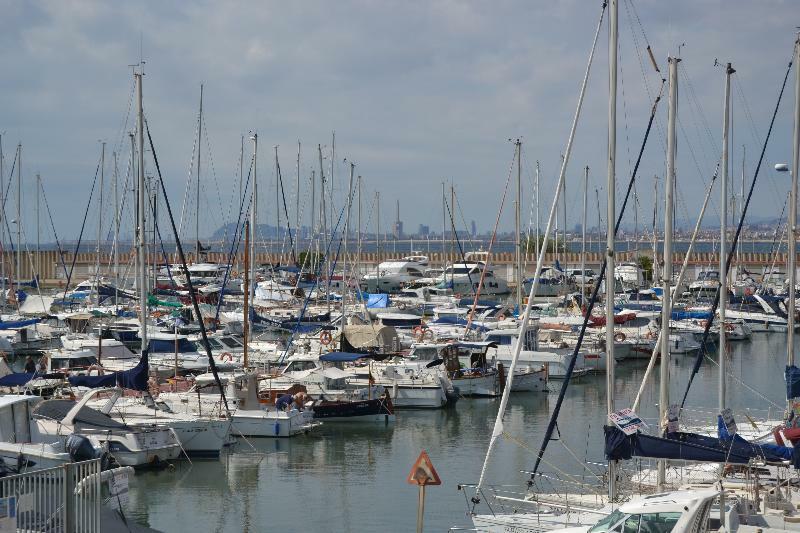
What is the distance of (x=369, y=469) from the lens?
35.2 metres

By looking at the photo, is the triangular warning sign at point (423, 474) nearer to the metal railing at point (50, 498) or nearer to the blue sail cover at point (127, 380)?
the metal railing at point (50, 498)

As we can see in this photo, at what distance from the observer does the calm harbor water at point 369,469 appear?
95.2ft

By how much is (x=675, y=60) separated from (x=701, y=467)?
10.0 metres

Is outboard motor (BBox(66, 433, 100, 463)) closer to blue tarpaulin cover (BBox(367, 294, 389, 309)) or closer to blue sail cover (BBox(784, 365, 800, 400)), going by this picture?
blue sail cover (BBox(784, 365, 800, 400))

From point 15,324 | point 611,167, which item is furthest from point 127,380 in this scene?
point 15,324

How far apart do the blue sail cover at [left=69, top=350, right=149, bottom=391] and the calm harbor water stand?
10.3 feet

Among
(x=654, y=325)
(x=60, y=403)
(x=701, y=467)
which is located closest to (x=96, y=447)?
(x=60, y=403)

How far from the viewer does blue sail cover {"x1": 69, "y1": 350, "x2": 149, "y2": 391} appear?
115ft

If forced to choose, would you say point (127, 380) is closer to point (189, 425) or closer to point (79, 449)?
point (189, 425)

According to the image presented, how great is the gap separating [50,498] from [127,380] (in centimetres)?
1879

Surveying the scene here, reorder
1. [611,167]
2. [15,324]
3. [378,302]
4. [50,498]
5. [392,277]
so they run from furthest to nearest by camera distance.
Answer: [392,277] → [378,302] → [15,324] → [611,167] → [50,498]

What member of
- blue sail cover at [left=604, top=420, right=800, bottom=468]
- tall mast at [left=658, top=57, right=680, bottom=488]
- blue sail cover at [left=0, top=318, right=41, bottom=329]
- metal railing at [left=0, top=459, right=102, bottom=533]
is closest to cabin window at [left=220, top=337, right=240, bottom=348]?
blue sail cover at [left=0, top=318, right=41, bottom=329]

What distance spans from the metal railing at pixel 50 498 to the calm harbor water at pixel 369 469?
38.2 ft

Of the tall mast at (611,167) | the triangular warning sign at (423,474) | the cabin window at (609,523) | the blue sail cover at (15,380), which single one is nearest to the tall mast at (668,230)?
the tall mast at (611,167)
